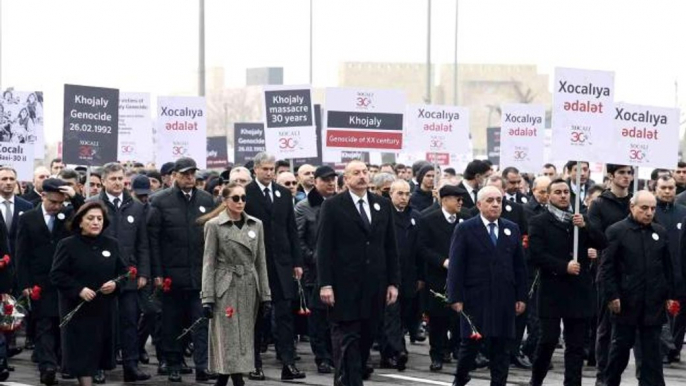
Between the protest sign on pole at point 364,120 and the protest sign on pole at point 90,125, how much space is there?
516 centimetres

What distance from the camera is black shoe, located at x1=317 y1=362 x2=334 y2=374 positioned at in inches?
727

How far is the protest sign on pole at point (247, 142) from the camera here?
114ft

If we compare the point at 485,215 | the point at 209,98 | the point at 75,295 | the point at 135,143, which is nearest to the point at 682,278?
the point at 485,215

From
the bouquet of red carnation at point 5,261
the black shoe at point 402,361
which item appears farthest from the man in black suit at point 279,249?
the bouquet of red carnation at point 5,261

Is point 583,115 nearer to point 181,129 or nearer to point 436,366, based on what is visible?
point 436,366

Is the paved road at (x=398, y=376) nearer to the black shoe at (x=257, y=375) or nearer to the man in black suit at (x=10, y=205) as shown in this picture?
the black shoe at (x=257, y=375)

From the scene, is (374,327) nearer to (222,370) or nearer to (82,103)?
(222,370)

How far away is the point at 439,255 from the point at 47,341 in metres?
4.38

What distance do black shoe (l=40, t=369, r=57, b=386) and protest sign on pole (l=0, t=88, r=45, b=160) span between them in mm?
5418

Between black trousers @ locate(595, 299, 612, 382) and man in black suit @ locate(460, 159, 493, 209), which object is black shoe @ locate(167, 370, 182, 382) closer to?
black trousers @ locate(595, 299, 612, 382)

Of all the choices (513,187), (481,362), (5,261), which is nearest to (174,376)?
(5,261)

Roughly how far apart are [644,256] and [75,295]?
17.2ft

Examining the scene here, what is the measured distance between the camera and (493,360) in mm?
15367

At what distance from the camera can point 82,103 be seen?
20.4m
